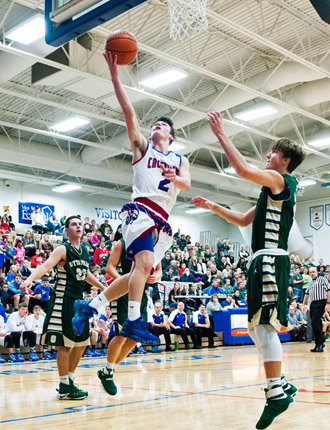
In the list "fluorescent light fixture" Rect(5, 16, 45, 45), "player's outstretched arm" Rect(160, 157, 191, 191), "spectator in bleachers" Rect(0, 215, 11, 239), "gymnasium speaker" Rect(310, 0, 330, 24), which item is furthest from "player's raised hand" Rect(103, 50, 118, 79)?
"spectator in bleachers" Rect(0, 215, 11, 239)

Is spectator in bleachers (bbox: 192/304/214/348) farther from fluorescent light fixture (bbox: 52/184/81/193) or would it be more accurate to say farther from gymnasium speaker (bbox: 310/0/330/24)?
fluorescent light fixture (bbox: 52/184/81/193)

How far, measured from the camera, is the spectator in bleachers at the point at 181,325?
15133mm

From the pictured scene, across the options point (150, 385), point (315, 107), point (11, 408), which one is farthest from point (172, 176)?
point (315, 107)

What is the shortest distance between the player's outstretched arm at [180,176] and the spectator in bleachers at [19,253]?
13531 mm

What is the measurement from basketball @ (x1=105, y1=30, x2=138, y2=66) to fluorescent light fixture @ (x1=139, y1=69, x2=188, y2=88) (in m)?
11.2

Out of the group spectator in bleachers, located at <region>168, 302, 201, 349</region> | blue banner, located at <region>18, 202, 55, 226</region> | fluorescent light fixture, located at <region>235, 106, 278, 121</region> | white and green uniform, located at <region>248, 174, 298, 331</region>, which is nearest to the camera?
white and green uniform, located at <region>248, 174, 298, 331</region>

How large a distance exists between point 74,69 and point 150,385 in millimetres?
9972

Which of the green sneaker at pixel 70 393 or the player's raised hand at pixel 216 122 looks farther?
the green sneaker at pixel 70 393

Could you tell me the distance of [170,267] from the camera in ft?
66.0

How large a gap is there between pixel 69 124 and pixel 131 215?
16.1m

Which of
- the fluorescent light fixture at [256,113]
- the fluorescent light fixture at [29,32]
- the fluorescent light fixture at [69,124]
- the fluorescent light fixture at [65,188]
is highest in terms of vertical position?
the fluorescent light fixture at [69,124]

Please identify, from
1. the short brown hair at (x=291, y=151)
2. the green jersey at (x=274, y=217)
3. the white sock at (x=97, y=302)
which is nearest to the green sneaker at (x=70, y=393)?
the white sock at (x=97, y=302)

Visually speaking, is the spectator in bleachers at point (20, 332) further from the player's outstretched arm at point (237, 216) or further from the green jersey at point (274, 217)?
the green jersey at point (274, 217)

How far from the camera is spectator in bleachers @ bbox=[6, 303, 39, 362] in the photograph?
11.9m
